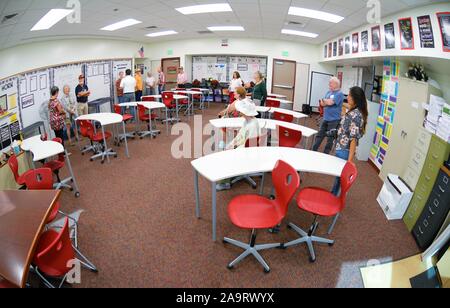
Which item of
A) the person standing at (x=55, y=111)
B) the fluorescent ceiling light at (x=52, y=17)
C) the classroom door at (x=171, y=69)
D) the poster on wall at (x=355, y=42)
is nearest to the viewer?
the fluorescent ceiling light at (x=52, y=17)

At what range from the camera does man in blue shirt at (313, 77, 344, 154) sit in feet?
12.9

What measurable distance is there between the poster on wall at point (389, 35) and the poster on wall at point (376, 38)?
0.22 m

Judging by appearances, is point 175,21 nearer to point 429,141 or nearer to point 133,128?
point 133,128

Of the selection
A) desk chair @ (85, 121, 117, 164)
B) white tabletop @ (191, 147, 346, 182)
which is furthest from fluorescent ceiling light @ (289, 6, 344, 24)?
desk chair @ (85, 121, 117, 164)

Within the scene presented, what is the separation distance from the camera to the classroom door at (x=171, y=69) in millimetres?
11234

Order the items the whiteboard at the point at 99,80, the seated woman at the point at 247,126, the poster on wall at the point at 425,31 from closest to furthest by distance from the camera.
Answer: the poster on wall at the point at 425,31 → the seated woman at the point at 247,126 → the whiteboard at the point at 99,80

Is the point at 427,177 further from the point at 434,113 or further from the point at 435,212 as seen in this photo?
the point at 434,113

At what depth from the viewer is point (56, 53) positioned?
5902 millimetres

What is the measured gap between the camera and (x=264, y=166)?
266 centimetres

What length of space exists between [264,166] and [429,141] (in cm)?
207

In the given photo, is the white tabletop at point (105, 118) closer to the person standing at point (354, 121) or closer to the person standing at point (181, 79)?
the person standing at point (354, 121)

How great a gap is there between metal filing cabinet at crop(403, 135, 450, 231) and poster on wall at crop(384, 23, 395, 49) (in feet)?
6.01

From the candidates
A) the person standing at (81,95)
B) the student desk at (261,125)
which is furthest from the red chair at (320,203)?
the person standing at (81,95)

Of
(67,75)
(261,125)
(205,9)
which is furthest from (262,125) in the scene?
(67,75)
